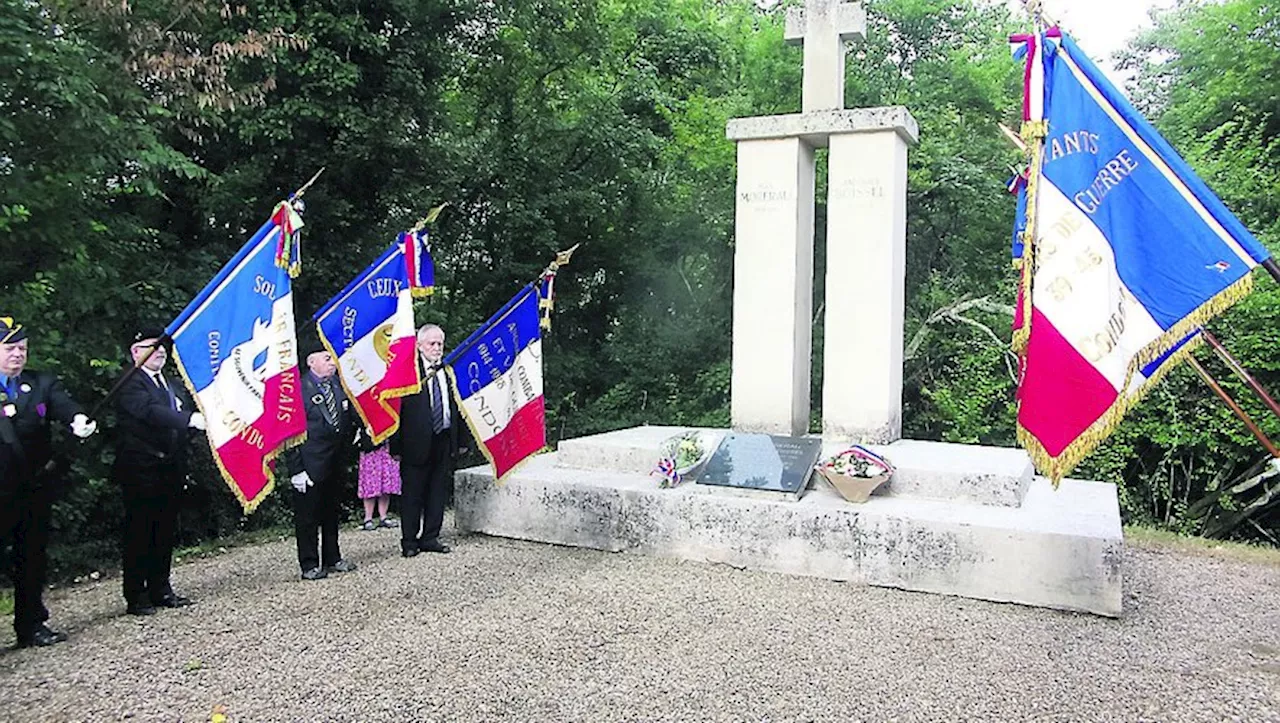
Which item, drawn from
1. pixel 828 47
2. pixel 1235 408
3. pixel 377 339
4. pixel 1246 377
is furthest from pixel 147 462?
pixel 1235 408

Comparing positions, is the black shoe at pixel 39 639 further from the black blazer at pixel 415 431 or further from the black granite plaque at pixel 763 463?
the black granite plaque at pixel 763 463

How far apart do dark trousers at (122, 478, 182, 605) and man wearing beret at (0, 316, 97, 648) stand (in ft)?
1.32

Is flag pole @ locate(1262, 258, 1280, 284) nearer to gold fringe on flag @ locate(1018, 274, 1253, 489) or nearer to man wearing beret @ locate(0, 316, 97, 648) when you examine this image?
gold fringe on flag @ locate(1018, 274, 1253, 489)

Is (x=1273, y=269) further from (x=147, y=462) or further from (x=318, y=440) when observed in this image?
(x=147, y=462)

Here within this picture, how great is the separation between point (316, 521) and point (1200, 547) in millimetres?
6440

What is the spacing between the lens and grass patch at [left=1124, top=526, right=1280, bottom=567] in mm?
6770

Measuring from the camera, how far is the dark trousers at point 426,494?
616cm

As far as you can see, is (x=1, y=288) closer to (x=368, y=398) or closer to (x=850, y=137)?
(x=368, y=398)

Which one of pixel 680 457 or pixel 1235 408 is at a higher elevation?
pixel 1235 408

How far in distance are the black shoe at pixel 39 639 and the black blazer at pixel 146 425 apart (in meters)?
0.89

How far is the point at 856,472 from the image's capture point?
5.68 metres

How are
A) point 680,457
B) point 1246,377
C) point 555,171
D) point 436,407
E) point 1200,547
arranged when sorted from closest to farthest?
1. point 1246,377
2. point 436,407
3. point 680,457
4. point 1200,547
5. point 555,171

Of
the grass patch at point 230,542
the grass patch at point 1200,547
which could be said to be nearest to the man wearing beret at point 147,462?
the grass patch at point 230,542

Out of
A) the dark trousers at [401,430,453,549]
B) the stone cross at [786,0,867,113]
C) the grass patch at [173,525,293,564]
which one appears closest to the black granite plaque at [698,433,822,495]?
the dark trousers at [401,430,453,549]
